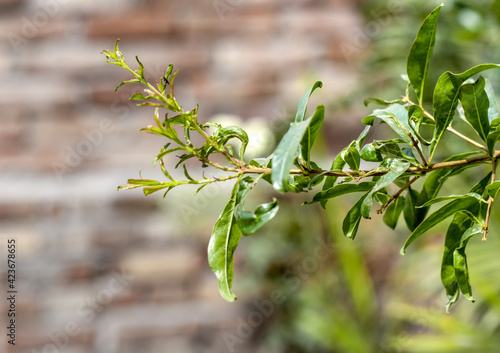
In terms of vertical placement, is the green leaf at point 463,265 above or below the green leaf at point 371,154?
below

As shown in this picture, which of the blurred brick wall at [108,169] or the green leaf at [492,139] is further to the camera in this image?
the blurred brick wall at [108,169]

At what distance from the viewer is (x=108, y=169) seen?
4.75 ft

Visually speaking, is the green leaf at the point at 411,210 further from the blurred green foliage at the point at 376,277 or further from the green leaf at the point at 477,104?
the blurred green foliage at the point at 376,277

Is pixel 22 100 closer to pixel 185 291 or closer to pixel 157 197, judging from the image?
pixel 157 197

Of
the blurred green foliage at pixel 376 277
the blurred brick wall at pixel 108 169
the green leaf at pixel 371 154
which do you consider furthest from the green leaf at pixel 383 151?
the blurred brick wall at pixel 108 169

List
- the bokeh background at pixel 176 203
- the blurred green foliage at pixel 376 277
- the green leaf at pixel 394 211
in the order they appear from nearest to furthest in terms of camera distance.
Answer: the green leaf at pixel 394 211, the blurred green foliage at pixel 376 277, the bokeh background at pixel 176 203

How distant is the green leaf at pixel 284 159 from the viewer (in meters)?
0.26

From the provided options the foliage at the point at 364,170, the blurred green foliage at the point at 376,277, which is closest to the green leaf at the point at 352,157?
the foliage at the point at 364,170

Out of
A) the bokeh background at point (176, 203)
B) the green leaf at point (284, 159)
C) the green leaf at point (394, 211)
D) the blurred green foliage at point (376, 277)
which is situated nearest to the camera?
the green leaf at point (284, 159)

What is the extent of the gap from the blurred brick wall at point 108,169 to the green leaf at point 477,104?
3.69ft

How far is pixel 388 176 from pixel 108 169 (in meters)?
1.24

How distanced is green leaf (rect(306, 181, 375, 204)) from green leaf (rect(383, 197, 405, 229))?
5 cm

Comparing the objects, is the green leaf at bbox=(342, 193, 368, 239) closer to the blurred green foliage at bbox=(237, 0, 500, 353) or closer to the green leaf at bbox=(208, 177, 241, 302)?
the green leaf at bbox=(208, 177, 241, 302)

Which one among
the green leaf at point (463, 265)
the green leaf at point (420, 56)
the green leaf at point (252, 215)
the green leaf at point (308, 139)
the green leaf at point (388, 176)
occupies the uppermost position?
the green leaf at point (420, 56)
